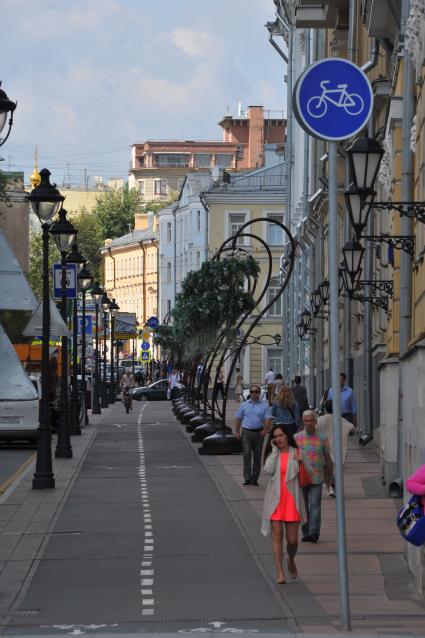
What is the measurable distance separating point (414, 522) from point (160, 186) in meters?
175

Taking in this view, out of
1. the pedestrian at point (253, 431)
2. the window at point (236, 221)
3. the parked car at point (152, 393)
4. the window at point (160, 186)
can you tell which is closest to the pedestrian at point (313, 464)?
the pedestrian at point (253, 431)

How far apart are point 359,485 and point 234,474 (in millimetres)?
3821

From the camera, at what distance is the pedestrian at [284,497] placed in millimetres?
15312

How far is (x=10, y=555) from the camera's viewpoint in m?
17.5

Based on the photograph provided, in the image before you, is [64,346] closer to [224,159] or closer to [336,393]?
[336,393]

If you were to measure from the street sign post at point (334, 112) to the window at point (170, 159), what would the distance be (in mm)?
172784

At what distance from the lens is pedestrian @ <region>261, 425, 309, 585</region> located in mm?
15312

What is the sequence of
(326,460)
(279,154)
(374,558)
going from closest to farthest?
(374,558) → (326,460) → (279,154)

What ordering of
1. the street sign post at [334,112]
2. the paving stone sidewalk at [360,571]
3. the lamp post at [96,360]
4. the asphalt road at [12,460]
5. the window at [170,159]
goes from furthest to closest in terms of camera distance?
the window at [170,159]
the lamp post at [96,360]
the asphalt road at [12,460]
the paving stone sidewalk at [360,571]
the street sign post at [334,112]

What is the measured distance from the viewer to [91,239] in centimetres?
17162

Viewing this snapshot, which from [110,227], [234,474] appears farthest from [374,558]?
[110,227]

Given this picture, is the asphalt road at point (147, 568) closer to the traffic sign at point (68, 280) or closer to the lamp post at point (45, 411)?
the lamp post at point (45, 411)

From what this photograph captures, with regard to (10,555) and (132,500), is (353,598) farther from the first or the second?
(132,500)

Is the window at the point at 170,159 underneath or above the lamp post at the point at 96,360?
above
